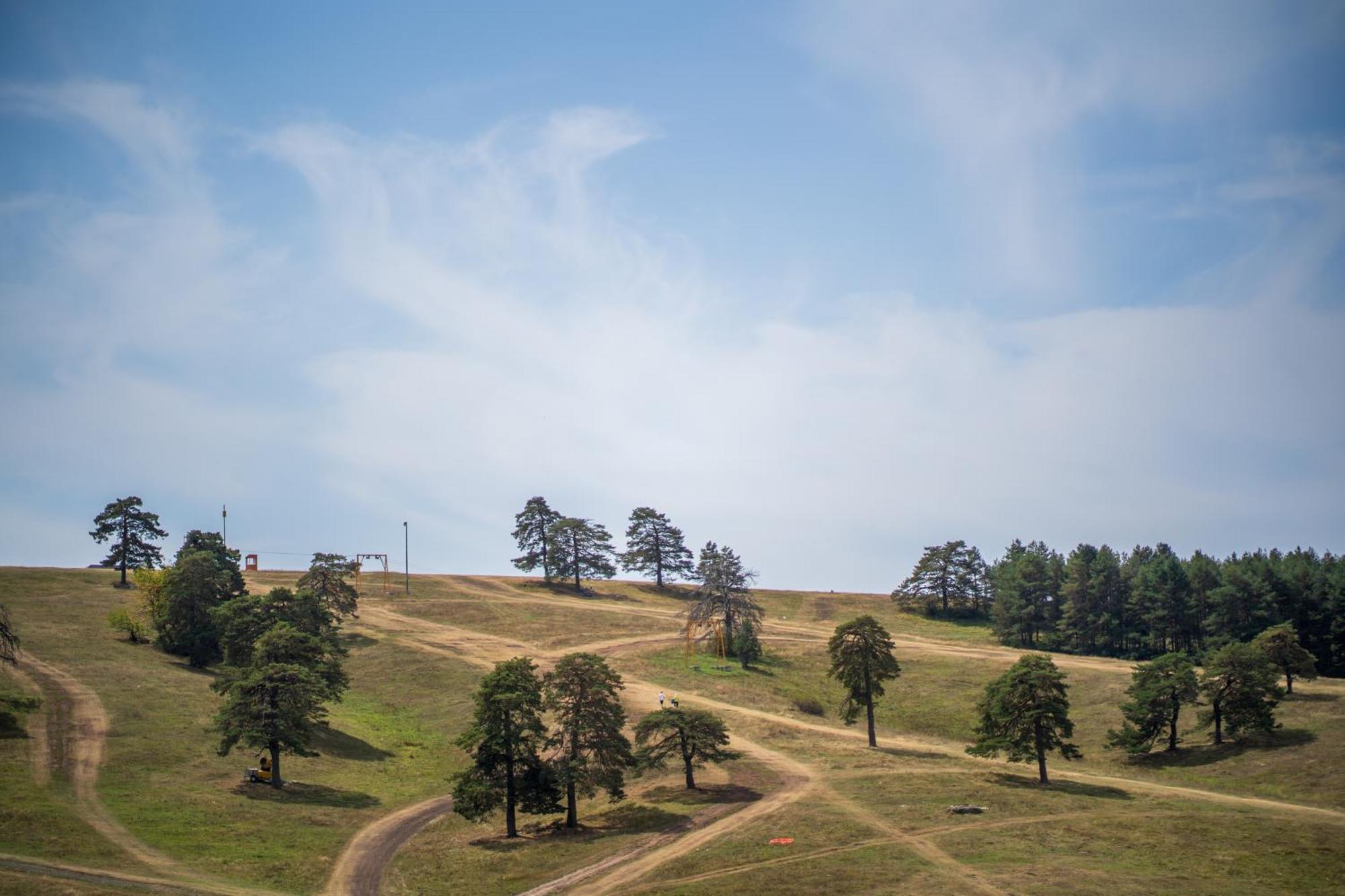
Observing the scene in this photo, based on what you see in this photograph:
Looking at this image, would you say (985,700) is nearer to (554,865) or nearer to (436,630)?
(554,865)

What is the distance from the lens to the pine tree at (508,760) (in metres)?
60.1

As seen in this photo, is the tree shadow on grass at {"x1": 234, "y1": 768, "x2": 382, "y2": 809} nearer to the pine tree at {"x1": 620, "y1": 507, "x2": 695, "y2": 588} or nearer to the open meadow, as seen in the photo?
the open meadow

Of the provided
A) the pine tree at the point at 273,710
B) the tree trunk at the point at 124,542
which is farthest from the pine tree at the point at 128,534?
the pine tree at the point at 273,710

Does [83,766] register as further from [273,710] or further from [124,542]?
[124,542]

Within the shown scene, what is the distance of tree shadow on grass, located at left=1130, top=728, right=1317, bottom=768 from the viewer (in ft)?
234

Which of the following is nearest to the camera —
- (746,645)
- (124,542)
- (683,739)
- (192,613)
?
(683,739)

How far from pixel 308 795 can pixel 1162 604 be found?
4244 inches

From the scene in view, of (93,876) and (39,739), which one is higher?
(39,739)

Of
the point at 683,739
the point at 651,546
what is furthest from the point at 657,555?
the point at 683,739

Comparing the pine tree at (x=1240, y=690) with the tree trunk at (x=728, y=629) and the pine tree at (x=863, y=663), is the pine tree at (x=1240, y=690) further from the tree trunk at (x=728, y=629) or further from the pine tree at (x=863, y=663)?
the tree trunk at (x=728, y=629)

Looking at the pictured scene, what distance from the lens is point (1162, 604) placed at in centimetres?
12188

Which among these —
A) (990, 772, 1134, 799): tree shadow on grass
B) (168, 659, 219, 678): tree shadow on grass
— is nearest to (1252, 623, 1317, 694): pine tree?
(990, 772, 1134, 799): tree shadow on grass

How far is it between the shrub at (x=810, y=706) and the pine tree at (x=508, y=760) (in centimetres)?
3861

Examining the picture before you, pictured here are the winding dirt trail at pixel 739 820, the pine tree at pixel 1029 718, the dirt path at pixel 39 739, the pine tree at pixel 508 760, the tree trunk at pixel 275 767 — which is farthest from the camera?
the pine tree at pixel 1029 718
